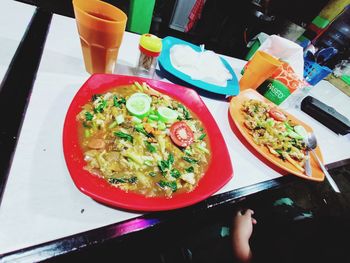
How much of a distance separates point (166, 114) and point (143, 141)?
219mm

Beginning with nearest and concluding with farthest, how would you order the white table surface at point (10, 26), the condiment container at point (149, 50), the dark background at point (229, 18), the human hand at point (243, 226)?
the white table surface at point (10, 26) < the condiment container at point (149, 50) < the human hand at point (243, 226) < the dark background at point (229, 18)

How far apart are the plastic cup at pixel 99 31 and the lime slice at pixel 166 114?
452 millimetres

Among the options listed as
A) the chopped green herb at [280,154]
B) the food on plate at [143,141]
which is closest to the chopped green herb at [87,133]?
the food on plate at [143,141]

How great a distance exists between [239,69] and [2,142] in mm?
2000

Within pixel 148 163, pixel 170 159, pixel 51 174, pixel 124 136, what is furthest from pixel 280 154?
pixel 51 174

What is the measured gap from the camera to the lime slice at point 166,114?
1.15 meters

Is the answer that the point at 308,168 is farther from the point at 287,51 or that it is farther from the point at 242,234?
the point at 287,51

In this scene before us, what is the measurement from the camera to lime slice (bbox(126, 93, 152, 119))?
1.11 metres

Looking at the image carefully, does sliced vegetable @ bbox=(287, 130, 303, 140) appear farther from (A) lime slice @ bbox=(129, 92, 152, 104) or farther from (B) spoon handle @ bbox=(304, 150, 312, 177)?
(A) lime slice @ bbox=(129, 92, 152, 104)

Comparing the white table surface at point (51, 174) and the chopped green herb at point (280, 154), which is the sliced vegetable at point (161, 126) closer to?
the white table surface at point (51, 174)

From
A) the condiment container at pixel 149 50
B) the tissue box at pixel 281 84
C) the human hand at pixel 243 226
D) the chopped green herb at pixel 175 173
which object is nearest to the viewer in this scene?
the chopped green herb at pixel 175 173

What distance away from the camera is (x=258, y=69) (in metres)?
1.64

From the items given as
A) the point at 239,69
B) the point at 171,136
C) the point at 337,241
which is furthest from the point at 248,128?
the point at 239,69

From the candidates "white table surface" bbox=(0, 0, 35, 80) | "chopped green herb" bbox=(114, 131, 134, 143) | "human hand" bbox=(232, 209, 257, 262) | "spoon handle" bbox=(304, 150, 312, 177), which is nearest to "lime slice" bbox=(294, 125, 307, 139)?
"spoon handle" bbox=(304, 150, 312, 177)
